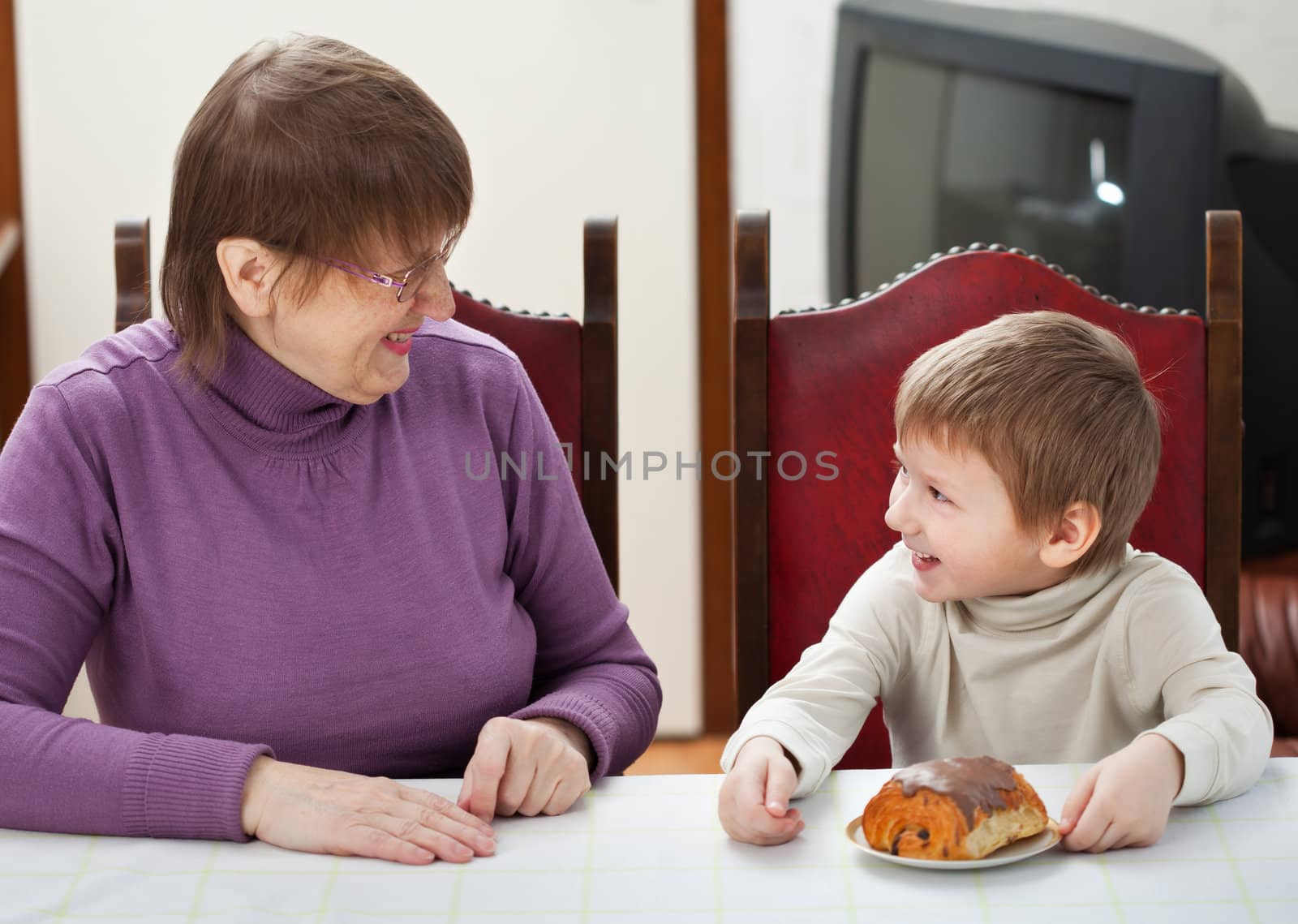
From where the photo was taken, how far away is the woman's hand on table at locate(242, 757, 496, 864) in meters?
0.80

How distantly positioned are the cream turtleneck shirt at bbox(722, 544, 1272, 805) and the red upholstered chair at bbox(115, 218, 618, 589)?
37 centimetres

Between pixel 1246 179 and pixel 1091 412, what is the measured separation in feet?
5.06

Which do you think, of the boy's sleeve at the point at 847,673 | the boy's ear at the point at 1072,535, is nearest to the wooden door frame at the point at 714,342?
the boy's sleeve at the point at 847,673

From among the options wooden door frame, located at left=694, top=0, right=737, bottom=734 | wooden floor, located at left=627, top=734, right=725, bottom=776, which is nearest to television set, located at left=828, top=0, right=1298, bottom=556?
wooden door frame, located at left=694, top=0, right=737, bottom=734

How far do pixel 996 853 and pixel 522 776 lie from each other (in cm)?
31

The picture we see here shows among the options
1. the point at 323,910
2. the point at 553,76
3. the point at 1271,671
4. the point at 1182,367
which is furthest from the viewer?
the point at 553,76

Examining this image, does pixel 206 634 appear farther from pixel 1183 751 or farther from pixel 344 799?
pixel 1183 751

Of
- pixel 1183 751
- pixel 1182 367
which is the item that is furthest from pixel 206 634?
pixel 1182 367

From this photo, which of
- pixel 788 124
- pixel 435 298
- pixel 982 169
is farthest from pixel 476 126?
pixel 435 298

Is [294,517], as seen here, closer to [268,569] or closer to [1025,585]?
[268,569]

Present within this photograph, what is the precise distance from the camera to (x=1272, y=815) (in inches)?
33.2

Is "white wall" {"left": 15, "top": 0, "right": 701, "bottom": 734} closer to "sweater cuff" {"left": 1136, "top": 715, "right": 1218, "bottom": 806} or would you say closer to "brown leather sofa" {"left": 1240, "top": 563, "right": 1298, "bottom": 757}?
"brown leather sofa" {"left": 1240, "top": 563, "right": 1298, "bottom": 757}

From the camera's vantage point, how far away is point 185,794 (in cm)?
83

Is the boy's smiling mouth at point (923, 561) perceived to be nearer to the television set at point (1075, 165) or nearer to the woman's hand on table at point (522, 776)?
the woman's hand on table at point (522, 776)
